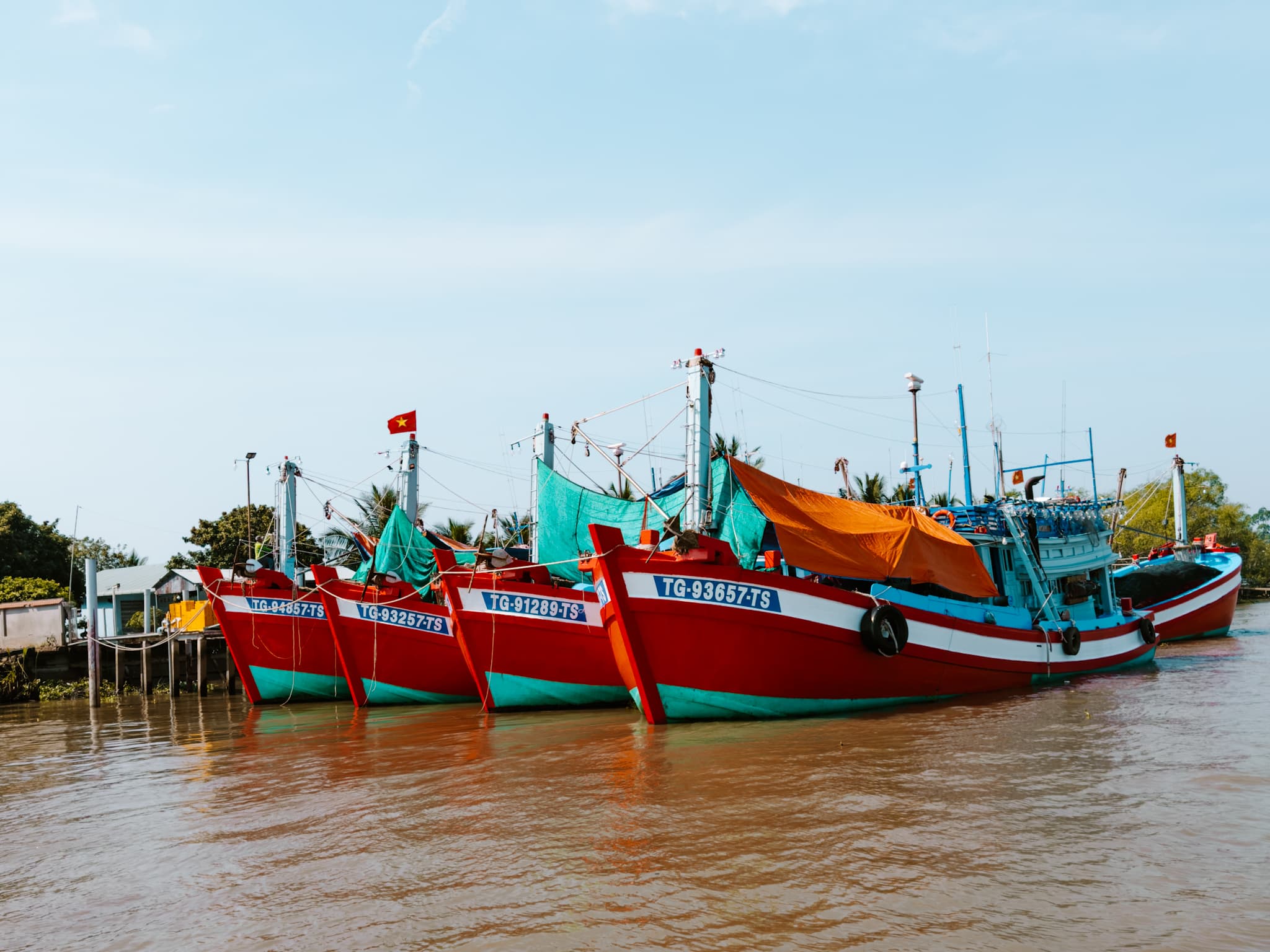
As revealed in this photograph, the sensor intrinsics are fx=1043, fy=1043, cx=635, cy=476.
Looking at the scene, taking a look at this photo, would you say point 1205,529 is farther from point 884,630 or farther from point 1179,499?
point 884,630

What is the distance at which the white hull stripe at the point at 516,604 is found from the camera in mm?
18375

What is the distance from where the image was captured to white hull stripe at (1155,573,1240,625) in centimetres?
3145

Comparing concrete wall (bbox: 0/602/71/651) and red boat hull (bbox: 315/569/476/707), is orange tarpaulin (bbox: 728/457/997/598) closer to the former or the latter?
red boat hull (bbox: 315/569/476/707)

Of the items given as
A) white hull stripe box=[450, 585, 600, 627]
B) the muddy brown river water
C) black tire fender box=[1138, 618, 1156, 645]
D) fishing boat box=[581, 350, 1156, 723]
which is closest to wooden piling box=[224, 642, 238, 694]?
white hull stripe box=[450, 585, 600, 627]

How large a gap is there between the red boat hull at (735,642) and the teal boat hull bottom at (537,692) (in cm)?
320

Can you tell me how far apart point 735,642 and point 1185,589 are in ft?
81.4

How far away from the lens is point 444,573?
1855 cm

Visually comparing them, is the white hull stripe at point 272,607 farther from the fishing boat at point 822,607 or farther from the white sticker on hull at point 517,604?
the fishing boat at point 822,607

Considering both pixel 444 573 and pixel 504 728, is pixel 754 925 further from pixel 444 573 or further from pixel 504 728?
pixel 444 573

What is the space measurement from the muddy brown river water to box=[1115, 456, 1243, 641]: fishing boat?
58.6 ft

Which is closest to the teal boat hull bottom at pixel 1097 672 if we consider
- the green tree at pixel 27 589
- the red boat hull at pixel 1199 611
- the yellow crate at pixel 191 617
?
the red boat hull at pixel 1199 611

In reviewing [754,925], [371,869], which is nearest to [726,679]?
[371,869]

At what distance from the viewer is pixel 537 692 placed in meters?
18.7

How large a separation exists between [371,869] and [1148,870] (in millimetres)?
5517
